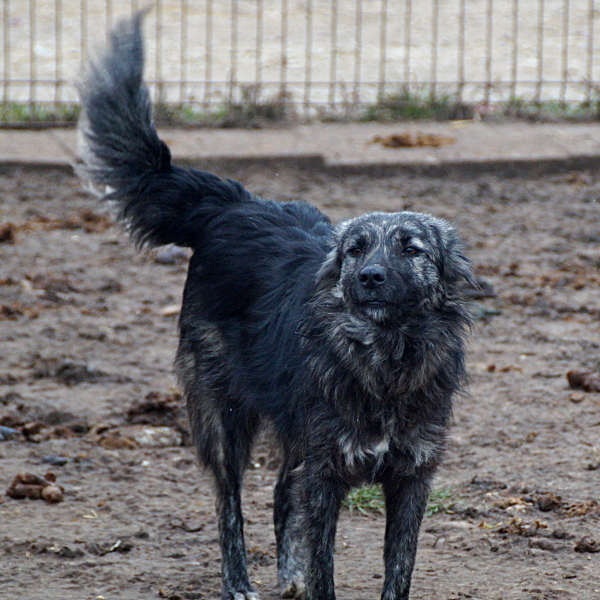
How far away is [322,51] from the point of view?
14250 mm

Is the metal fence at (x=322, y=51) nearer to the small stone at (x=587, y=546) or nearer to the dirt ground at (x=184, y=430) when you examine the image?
the dirt ground at (x=184, y=430)

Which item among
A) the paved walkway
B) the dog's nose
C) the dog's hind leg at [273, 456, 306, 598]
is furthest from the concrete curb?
the dog's nose

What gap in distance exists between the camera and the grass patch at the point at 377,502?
15.6 feet

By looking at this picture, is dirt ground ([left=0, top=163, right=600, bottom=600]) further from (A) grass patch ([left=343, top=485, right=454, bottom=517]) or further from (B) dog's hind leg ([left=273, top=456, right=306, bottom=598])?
(B) dog's hind leg ([left=273, top=456, right=306, bottom=598])

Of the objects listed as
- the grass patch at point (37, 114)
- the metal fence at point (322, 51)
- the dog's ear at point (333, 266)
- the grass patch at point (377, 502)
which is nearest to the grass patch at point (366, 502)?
the grass patch at point (377, 502)

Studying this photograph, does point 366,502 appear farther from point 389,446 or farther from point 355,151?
point 355,151

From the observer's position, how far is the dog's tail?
4.50 metres

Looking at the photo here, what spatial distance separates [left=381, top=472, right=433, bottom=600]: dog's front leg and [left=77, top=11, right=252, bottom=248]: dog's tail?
1.54 meters

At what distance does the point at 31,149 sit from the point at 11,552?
255 inches

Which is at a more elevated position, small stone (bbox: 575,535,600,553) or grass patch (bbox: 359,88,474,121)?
grass patch (bbox: 359,88,474,121)

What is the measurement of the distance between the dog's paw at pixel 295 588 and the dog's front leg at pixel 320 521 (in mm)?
492

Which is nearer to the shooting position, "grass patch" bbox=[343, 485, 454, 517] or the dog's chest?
the dog's chest

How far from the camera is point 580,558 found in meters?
4.26

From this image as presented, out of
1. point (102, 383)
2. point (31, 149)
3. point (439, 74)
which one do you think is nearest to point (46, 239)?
point (31, 149)
